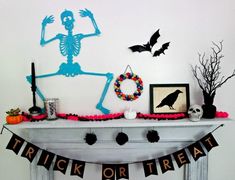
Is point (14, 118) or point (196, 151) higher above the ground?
point (14, 118)

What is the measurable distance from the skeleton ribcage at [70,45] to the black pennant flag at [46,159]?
723 mm

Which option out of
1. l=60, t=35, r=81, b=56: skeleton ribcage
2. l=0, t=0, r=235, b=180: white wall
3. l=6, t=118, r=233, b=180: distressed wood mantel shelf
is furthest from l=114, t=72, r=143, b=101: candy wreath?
l=60, t=35, r=81, b=56: skeleton ribcage

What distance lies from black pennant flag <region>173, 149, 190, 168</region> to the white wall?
1.23ft

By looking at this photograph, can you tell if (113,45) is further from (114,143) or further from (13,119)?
(13,119)

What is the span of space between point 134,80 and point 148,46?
0.87 ft

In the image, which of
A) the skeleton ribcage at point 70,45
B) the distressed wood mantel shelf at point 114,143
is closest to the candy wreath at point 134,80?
the distressed wood mantel shelf at point 114,143

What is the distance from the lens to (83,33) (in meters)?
1.49

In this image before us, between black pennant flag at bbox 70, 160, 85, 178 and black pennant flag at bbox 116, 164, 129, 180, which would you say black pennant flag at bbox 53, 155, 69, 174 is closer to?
black pennant flag at bbox 70, 160, 85, 178

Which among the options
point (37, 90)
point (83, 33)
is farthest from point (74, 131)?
point (83, 33)

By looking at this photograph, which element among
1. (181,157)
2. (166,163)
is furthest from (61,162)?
(181,157)

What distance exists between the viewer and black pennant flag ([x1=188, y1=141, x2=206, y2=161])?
1.44 meters

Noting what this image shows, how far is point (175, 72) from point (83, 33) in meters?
0.73

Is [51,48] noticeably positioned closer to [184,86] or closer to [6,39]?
[6,39]

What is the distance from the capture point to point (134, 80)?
1.50 m
